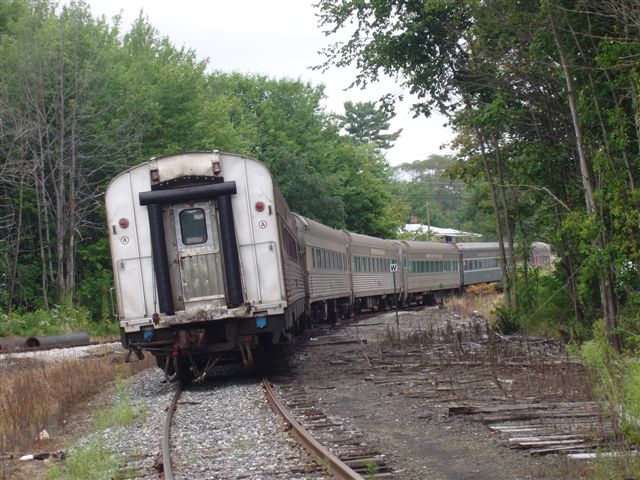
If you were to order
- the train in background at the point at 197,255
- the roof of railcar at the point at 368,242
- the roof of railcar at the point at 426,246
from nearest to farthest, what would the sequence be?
1. the train in background at the point at 197,255
2. the roof of railcar at the point at 368,242
3. the roof of railcar at the point at 426,246

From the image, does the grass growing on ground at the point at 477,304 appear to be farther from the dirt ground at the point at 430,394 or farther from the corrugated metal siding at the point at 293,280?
the corrugated metal siding at the point at 293,280

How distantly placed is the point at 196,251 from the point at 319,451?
248 inches

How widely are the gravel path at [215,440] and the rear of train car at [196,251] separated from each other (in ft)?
3.42

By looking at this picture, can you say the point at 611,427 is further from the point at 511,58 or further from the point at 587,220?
the point at 511,58

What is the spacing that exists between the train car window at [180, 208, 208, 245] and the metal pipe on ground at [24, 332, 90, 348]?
46.5 ft

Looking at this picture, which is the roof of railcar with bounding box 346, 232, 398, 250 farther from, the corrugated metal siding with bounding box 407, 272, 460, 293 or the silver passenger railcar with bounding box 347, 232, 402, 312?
the corrugated metal siding with bounding box 407, 272, 460, 293

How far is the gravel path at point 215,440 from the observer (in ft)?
26.8

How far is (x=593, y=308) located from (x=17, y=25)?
2627cm

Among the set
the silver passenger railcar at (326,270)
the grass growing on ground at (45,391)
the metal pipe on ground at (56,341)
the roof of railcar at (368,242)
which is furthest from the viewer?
the roof of railcar at (368,242)

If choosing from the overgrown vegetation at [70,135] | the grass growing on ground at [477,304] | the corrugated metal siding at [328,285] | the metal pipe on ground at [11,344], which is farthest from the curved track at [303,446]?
the overgrown vegetation at [70,135]

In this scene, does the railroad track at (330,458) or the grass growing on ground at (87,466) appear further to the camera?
the grass growing on ground at (87,466)

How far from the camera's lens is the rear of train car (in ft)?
45.2

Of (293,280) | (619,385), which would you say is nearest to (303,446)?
(619,385)

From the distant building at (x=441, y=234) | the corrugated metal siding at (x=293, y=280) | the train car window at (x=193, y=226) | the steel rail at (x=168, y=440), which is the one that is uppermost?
the distant building at (x=441, y=234)
